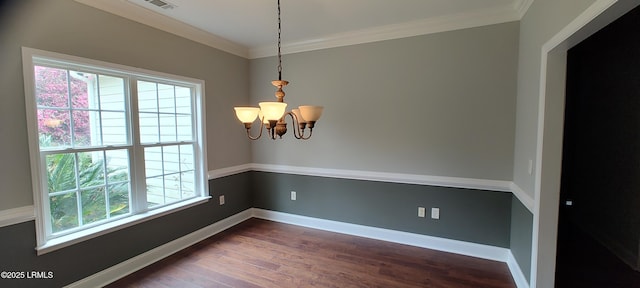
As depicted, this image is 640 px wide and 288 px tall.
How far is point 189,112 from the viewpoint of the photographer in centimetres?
320

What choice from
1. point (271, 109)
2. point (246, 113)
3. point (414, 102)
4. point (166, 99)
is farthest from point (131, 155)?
point (414, 102)

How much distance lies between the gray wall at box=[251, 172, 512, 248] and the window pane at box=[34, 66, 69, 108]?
2391 mm

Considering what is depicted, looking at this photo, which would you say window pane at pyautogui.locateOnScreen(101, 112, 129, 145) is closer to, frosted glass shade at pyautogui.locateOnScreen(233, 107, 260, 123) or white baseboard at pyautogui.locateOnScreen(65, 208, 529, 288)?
white baseboard at pyautogui.locateOnScreen(65, 208, 529, 288)

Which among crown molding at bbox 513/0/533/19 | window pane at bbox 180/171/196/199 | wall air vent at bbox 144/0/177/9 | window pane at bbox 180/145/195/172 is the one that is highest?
wall air vent at bbox 144/0/177/9

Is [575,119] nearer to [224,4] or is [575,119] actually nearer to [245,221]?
[224,4]

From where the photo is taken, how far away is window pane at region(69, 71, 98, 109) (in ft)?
7.17

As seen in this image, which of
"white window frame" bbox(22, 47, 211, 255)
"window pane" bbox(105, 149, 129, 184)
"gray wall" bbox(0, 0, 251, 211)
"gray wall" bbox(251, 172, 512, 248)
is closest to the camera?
"gray wall" bbox(0, 0, 251, 211)

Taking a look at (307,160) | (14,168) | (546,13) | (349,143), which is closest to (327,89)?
(349,143)

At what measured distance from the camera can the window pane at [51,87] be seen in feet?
6.58

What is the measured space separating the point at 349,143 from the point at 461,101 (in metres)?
1.35

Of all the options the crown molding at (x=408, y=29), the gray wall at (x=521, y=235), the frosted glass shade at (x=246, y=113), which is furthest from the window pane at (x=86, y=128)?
the gray wall at (x=521, y=235)

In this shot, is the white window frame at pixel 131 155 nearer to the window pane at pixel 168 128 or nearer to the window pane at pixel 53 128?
the window pane at pixel 53 128

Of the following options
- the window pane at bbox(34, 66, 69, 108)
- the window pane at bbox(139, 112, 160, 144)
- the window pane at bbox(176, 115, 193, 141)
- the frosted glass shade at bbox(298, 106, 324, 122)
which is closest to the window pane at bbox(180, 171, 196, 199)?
the window pane at bbox(176, 115, 193, 141)

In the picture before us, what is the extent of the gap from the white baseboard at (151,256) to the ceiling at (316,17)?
234 centimetres
